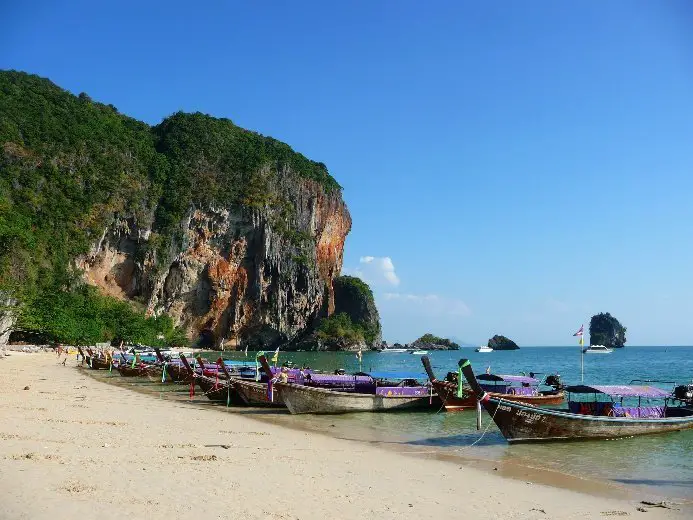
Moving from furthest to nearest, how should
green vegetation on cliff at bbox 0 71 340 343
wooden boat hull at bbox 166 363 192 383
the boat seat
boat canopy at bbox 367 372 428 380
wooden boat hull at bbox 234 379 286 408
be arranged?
1. green vegetation on cliff at bbox 0 71 340 343
2. wooden boat hull at bbox 166 363 192 383
3. boat canopy at bbox 367 372 428 380
4. wooden boat hull at bbox 234 379 286 408
5. the boat seat

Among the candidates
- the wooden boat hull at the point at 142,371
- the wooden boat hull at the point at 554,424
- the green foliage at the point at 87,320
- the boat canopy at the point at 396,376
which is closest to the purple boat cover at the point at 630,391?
the wooden boat hull at the point at 554,424

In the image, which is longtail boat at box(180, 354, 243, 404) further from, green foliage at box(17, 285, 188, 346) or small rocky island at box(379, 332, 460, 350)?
small rocky island at box(379, 332, 460, 350)

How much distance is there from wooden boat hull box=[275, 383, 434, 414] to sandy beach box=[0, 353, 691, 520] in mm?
4377

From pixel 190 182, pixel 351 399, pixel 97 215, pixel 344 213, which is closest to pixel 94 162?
pixel 97 215

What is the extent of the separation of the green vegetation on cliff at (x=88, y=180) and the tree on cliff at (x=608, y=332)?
93457 millimetres

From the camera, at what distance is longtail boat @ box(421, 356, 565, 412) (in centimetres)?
2208

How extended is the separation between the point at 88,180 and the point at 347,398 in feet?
224

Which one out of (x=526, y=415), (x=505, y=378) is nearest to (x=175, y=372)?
(x=505, y=378)

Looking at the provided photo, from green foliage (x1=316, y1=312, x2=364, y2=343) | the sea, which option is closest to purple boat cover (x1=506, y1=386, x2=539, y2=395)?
the sea

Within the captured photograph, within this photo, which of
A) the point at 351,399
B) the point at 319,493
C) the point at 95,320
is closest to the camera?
the point at 319,493

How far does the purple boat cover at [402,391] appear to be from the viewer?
22.4 meters

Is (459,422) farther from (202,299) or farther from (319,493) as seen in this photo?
(202,299)

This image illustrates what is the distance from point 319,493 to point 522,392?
18741 mm

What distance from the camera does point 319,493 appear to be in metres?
Result: 8.78
